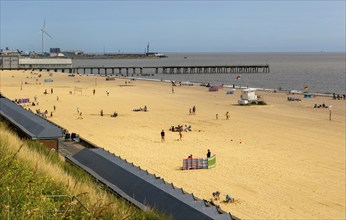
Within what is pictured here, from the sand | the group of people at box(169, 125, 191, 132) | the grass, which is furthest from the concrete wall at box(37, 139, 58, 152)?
the group of people at box(169, 125, 191, 132)

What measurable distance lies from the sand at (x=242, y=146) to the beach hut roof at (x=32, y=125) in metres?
5.36

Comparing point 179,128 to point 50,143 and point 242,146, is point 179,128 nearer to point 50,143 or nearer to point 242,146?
point 242,146

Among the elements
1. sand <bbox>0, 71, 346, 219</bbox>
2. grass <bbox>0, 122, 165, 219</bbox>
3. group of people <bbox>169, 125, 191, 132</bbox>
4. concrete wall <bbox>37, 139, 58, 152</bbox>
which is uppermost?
grass <bbox>0, 122, 165, 219</bbox>

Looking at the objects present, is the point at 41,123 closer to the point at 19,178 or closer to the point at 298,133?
the point at 19,178

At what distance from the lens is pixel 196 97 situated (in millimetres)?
62812

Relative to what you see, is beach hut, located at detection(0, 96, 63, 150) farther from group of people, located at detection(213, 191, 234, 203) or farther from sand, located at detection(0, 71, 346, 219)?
group of people, located at detection(213, 191, 234, 203)

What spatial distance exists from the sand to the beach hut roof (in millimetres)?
5362

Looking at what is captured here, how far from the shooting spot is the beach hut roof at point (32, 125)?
17406 mm

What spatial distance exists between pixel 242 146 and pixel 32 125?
14.2 m

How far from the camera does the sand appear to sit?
61.7ft

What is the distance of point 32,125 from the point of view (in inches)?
743

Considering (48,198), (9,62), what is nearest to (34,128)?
(48,198)

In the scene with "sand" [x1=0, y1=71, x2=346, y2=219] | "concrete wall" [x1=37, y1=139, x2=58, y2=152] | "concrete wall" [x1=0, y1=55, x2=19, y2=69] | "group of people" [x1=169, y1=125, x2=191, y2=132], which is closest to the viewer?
"concrete wall" [x1=37, y1=139, x2=58, y2=152]

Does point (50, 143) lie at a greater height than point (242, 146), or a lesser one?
greater
